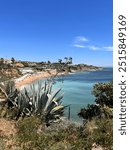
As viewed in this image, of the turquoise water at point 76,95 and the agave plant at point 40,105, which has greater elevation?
the agave plant at point 40,105

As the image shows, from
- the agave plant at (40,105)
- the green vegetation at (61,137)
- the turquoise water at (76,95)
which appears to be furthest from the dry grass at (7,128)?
the turquoise water at (76,95)

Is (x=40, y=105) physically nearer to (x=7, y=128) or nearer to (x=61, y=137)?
(x=7, y=128)

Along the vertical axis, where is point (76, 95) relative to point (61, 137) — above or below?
below

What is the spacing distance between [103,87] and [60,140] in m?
5.55

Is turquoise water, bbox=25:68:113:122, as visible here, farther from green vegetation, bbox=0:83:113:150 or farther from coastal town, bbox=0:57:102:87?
green vegetation, bbox=0:83:113:150

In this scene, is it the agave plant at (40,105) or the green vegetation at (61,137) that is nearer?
the green vegetation at (61,137)

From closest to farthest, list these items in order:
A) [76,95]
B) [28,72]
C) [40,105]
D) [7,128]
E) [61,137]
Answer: [61,137], [7,128], [40,105], [76,95], [28,72]

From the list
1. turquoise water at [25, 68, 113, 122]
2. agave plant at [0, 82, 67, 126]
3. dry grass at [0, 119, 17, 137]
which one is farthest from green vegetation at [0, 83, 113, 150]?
turquoise water at [25, 68, 113, 122]

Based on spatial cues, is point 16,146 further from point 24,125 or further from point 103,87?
→ point 103,87

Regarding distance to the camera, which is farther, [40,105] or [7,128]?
[40,105]

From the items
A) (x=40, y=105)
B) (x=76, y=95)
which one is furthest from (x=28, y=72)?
(x=40, y=105)

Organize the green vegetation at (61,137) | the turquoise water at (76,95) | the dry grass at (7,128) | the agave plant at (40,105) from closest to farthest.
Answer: the green vegetation at (61,137)
the dry grass at (7,128)
the agave plant at (40,105)
the turquoise water at (76,95)

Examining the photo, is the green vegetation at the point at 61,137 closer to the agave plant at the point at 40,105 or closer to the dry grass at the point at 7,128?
the dry grass at the point at 7,128

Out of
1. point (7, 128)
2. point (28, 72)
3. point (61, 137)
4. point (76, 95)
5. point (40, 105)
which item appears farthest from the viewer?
point (28, 72)
